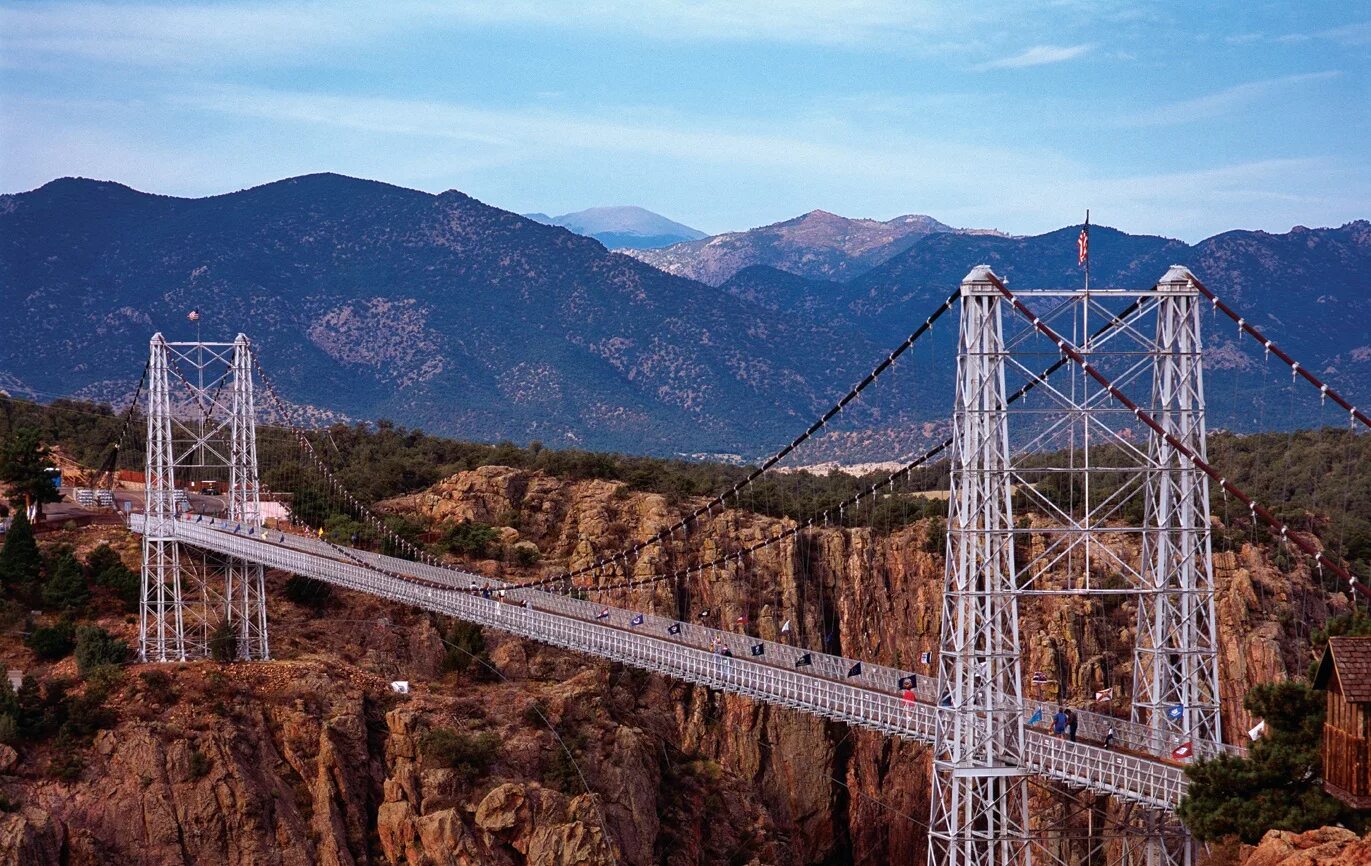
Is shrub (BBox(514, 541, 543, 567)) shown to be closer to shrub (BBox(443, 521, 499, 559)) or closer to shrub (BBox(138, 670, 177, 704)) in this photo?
shrub (BBox(443, 521, 499, 559))

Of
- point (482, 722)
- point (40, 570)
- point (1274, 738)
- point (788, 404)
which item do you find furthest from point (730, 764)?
point (788, 404)

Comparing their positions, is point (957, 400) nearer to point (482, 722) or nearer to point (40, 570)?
point (482, 722)

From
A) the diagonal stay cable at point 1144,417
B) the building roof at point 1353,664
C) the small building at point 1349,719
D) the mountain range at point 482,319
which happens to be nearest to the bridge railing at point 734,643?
the diagonal stay cable at point 1144,417

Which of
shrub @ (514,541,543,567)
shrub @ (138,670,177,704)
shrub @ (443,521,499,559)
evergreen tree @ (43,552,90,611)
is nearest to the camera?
shrub @ (138,670,177,704)

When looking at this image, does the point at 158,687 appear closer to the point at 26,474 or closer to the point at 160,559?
the point at 160,559

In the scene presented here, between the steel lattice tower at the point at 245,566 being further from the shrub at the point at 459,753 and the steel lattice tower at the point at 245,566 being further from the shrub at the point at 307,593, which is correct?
the shrub at the point at 459,753

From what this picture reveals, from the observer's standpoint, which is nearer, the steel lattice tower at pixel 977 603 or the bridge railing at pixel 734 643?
the steel lattice tower at pixel 977 603

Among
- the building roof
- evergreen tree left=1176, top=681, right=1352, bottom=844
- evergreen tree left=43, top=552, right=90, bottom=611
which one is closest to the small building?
the building roof
